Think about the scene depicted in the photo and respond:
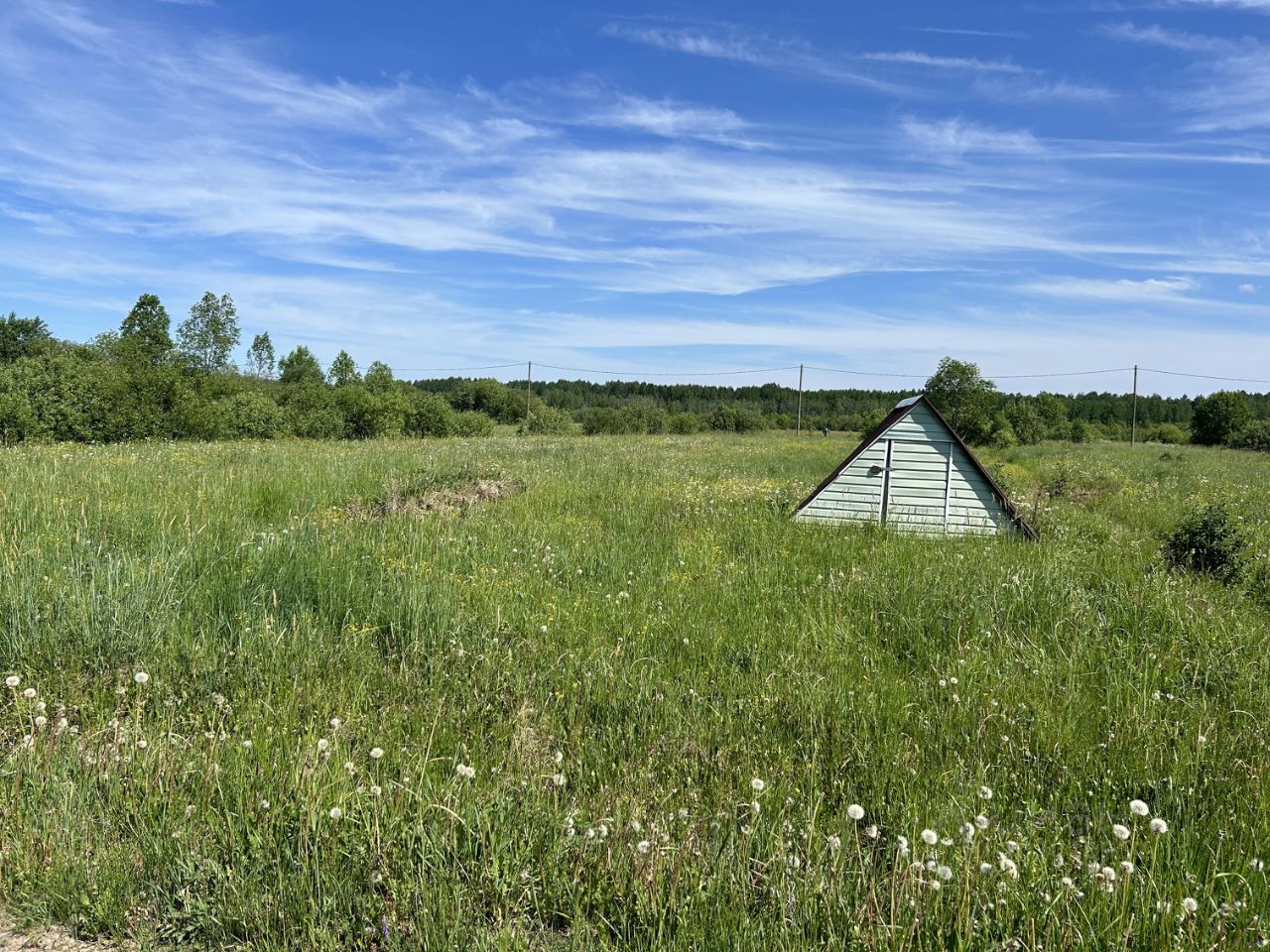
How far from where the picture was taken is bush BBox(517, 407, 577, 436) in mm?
59438

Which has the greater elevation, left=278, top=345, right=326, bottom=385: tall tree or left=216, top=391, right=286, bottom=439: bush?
left=278, top=345, right=326, bottom=385: tall tree

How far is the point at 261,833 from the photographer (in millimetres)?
2775

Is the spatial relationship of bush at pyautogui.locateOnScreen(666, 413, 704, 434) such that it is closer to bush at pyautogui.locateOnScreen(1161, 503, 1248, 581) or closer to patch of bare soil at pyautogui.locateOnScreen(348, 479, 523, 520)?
patch of bare soil at pyautogui.locateOnScreen(348, 479, 523, 520)

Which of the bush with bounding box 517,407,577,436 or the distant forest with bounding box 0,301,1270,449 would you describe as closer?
the distant forest with bounding box 0,301,1270,449

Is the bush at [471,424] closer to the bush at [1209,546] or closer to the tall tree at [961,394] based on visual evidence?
the tall tree at [961,394]

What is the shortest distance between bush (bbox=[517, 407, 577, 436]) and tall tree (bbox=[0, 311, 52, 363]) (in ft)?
194

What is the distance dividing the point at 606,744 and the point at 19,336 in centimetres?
11226

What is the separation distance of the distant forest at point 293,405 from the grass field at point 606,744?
18406mm

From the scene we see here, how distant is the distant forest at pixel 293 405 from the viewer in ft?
130

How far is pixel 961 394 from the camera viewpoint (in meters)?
50.0

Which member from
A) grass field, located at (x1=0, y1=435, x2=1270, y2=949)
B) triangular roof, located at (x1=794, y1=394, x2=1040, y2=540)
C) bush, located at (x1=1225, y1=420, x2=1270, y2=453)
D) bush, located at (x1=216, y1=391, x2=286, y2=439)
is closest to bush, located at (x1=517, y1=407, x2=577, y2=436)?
bush, located at (x1=216, y1=391, x2=286, y2=439)

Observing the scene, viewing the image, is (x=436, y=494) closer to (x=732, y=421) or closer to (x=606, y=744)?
(x=606, y=744)

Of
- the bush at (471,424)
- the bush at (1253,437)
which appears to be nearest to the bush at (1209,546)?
the bush at (1253,437)

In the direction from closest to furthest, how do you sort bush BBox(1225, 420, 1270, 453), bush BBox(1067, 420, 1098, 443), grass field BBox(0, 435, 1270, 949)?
grass field BBox(0, 435, 1270, 949) < bush BBox(1225, 420, 1270, 453) < bush BBox(1067, 420, 1098, 443)
